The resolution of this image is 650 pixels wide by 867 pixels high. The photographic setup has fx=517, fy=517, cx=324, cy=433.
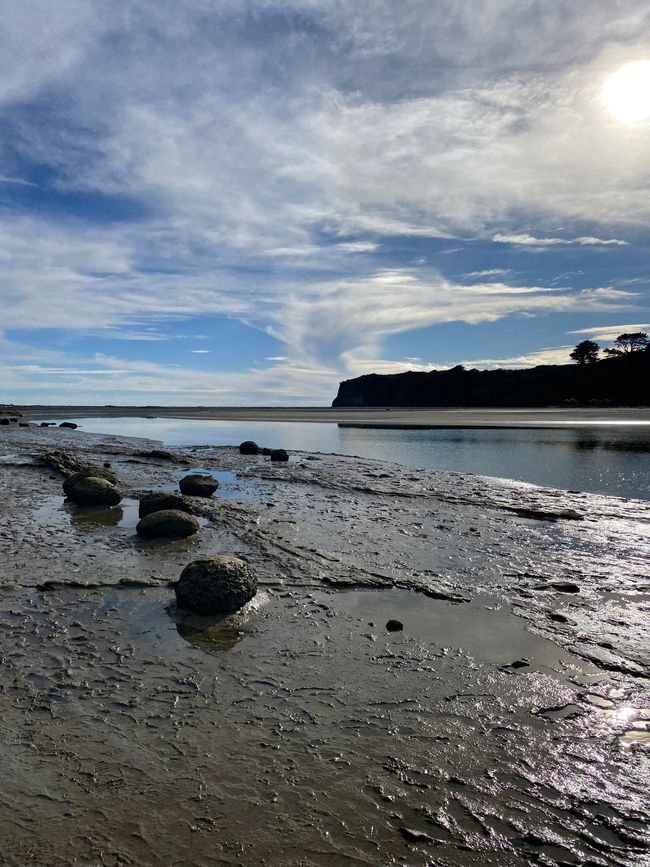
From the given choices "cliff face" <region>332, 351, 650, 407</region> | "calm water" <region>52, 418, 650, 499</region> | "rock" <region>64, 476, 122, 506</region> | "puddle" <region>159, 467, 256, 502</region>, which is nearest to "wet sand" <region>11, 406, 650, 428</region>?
"calm water" <region>52, 418, 650, 499</region>

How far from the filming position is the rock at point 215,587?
250 inches

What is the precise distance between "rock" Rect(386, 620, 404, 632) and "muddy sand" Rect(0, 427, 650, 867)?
6cm

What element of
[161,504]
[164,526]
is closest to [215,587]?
[164,526]

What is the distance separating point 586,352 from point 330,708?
11352 centimetres

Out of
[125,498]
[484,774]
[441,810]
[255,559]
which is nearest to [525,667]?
[484,774]

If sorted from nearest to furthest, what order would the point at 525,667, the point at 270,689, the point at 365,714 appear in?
the point at 365,714, the point at 270,689, the point at 525,667

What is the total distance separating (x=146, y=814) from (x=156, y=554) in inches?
242

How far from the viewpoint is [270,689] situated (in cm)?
465

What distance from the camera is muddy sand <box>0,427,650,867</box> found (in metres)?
3.04

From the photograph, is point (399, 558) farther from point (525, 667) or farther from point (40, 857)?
point (40, 857)

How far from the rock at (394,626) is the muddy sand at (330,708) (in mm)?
64

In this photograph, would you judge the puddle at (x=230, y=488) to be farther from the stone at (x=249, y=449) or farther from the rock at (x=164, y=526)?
the stone at (x=249, y=449)

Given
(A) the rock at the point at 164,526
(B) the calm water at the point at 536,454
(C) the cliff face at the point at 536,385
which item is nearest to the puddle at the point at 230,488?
(A) the rock at the point at 164,526

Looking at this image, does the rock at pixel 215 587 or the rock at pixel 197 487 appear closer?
the rock at pixel 215 587
